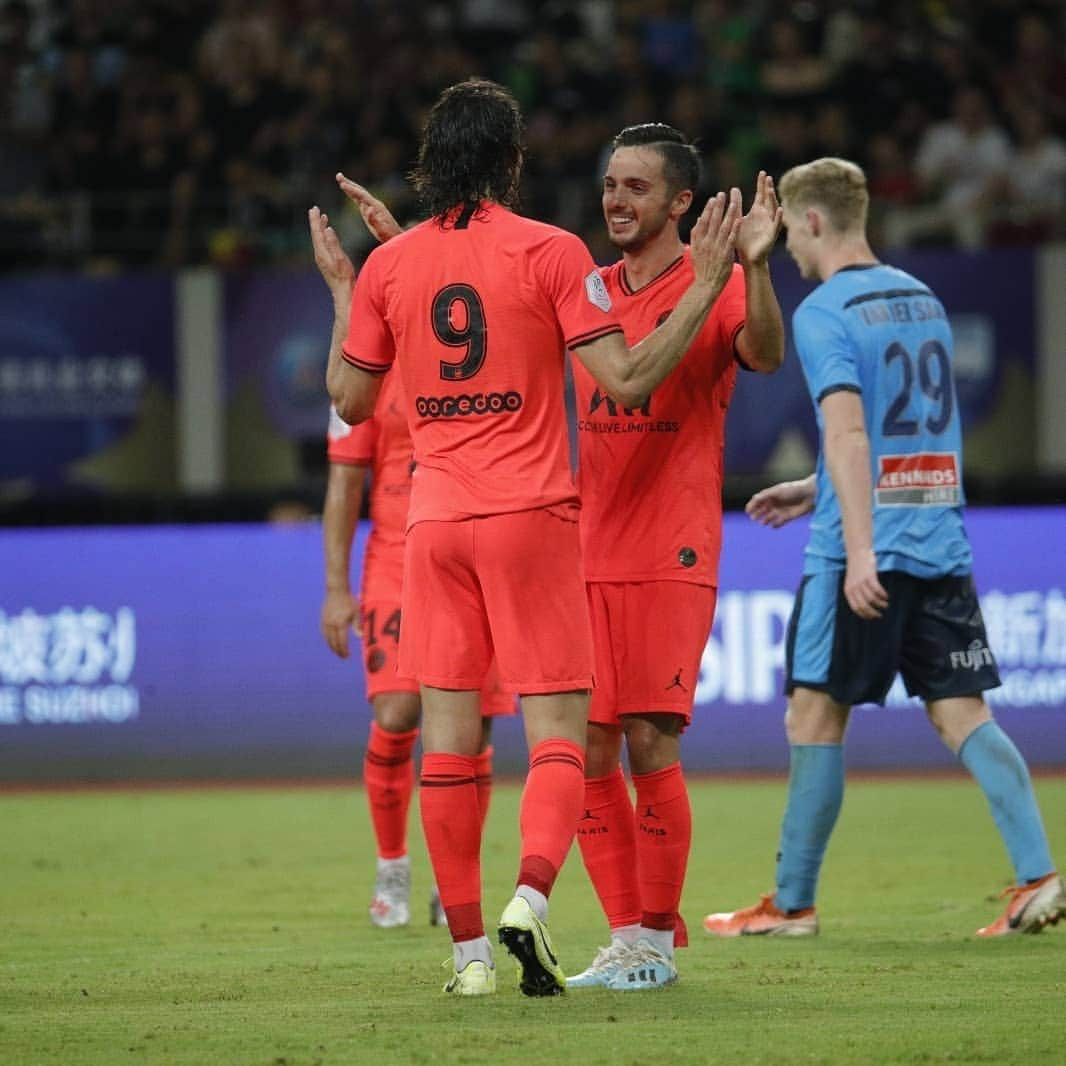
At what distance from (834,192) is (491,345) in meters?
1.89

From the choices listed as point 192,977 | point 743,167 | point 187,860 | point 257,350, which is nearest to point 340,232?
point 257,350

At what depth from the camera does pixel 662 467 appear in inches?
219

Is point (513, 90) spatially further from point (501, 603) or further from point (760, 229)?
point (501, 603)

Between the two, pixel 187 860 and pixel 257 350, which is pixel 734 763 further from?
pixel 257 350

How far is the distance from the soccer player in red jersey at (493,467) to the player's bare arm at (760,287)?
0.25 metres

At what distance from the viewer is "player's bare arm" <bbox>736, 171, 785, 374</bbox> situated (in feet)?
17.6

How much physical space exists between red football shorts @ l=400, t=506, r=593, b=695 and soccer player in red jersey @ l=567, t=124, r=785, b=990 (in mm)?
432

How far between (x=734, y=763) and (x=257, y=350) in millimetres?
5450

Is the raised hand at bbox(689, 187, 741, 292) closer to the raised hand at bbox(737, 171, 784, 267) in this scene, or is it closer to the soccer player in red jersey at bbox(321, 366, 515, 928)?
the raised hand at bbox(737, 171, 784, 267)

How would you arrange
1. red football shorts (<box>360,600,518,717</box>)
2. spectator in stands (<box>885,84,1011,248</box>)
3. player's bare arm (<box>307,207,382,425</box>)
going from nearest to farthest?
player's bare arm (<box>307,207,382,425</box>), red football shorts (<box>360,600,518,717</box>), spectator in stands (<box>885,84,1011,248</box>)

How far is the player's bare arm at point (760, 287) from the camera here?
17.6 feet

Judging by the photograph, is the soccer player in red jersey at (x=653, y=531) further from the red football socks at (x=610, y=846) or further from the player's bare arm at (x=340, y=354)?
the player's bare arm at (x=340, y=354)

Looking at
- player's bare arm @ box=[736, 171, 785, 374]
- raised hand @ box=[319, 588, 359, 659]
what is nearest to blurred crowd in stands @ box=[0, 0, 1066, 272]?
raised hand @ box=[319, 588, 359, 659]

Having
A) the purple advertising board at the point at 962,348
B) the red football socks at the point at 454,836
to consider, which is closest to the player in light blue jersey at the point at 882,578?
the red football socks at the point at 454,836
